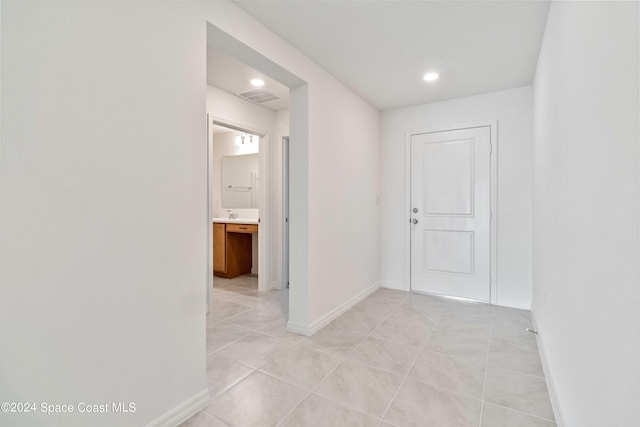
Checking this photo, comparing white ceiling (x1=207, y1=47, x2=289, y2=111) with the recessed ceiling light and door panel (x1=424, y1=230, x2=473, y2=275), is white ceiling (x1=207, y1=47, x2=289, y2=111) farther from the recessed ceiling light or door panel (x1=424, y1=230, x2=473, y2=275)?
door panel (x1=424, y1=230, x2=473, y2=275)

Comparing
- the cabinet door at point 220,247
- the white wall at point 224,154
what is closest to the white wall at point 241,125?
the white wall at point 224,154

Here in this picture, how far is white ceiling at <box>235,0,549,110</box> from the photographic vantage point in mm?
1964

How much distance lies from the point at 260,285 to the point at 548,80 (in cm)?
359

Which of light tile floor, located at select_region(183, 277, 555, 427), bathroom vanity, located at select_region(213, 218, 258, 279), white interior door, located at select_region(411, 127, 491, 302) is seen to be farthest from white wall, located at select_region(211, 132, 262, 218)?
white interior door, located at select_region(411, 127, 491, 302)

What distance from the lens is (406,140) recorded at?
155 inches

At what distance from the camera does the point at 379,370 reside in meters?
2.07

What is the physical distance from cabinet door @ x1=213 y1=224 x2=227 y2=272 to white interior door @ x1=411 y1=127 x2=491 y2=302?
2.70 meters

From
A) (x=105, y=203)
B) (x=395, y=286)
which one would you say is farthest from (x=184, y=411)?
(x=395, y=286)

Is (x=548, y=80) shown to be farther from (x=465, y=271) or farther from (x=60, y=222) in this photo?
(x=60, y=222)

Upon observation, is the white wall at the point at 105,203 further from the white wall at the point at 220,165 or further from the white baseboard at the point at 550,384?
the white wall at the point at 220,165

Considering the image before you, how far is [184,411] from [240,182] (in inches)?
154

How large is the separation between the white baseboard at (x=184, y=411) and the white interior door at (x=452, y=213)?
292 cm

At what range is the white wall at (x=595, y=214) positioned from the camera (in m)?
0.75

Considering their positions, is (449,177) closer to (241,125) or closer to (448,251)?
(448,251)
